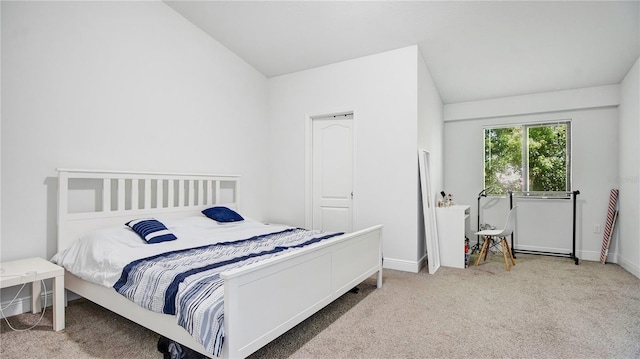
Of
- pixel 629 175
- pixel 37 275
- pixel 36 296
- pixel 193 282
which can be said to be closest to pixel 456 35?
pixel 629 175

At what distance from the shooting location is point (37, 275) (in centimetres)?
207

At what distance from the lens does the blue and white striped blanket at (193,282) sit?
4.78 feet

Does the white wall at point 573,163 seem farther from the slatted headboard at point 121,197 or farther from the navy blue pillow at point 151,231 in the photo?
the navy blue pillow at point 151,231

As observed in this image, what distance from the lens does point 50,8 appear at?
8.52 feet

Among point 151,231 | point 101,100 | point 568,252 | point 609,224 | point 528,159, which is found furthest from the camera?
point 528,159

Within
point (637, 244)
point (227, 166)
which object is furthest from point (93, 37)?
point (637, 244)

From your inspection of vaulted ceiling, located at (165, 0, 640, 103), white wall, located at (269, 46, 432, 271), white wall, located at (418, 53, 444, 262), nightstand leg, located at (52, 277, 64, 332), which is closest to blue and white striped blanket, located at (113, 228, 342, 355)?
nightstand leg, located at (52, 277, 64, 332)

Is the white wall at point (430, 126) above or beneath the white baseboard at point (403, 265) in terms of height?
above

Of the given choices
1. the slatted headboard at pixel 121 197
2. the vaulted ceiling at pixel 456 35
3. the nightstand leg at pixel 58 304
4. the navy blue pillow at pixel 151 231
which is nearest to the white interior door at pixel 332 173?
the vaulted ceiling at pixel 456 35

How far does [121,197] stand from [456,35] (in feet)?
12.6

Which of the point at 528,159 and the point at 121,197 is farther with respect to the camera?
the point at 528,159

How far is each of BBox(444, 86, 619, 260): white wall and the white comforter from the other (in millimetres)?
4116

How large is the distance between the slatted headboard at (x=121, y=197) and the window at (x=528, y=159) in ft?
14.4

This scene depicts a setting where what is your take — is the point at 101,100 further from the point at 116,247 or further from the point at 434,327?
the point at 434,327
